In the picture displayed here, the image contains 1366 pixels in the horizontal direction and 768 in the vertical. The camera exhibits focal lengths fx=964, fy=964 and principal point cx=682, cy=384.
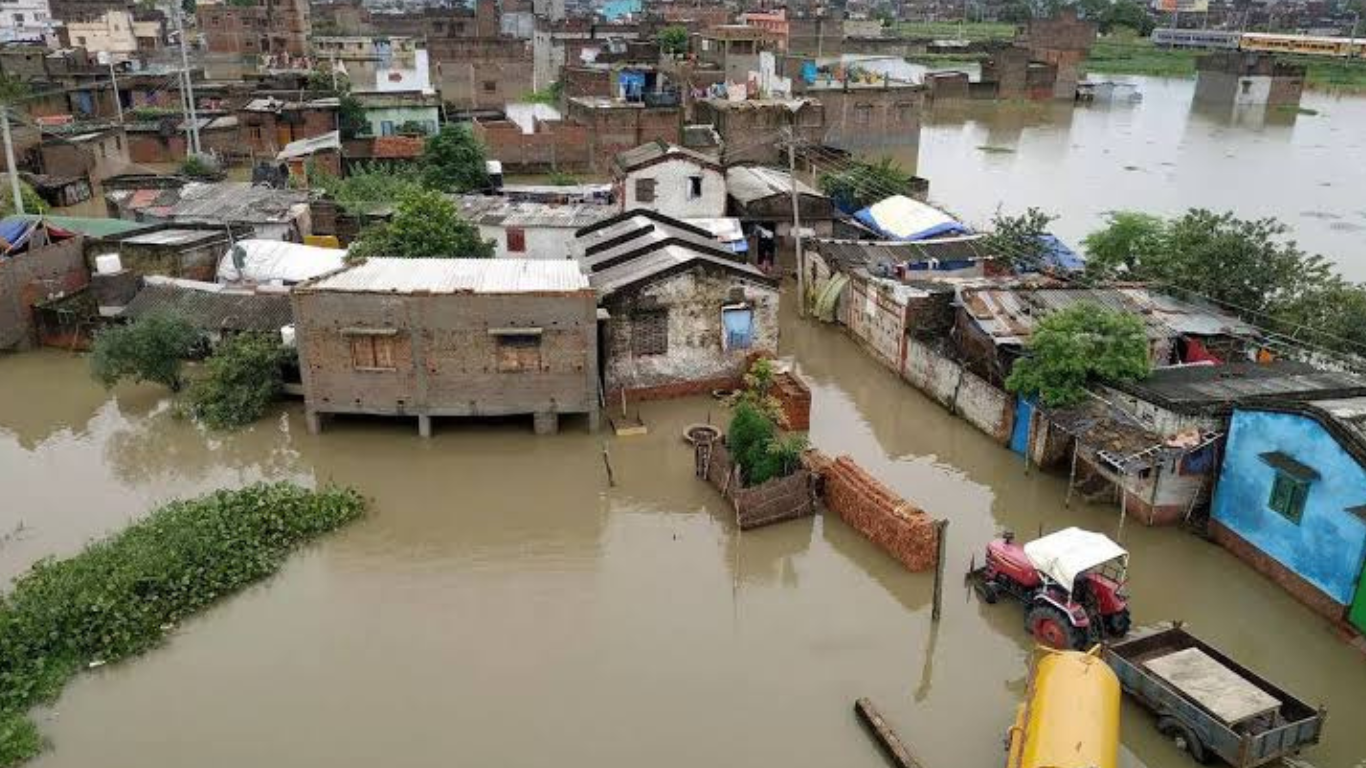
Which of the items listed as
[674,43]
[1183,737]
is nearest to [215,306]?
[1183,737]

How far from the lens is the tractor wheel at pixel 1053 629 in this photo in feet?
38.1

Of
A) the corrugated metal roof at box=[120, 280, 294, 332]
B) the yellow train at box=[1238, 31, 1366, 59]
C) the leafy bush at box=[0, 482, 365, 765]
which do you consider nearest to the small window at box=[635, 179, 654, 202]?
the corrugated metal roof at box=[120, 280, 294, 332]

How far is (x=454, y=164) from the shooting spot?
1334 inches

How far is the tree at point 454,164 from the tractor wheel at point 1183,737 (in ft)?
91.9

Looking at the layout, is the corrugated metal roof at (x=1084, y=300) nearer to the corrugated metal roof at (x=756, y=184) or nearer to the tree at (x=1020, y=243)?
the tree at (x=1020, y=243)

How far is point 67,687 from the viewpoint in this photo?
11602mm

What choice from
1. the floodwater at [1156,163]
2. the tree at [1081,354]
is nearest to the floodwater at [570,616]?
the tree at [1081,354]

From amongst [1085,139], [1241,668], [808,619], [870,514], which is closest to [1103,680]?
[1241,668]

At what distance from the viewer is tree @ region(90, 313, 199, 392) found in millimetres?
18250

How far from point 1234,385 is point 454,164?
86.0ft

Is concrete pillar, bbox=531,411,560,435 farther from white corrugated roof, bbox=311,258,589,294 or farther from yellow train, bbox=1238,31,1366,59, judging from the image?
yellow train, bbox=1238,31,1366,59

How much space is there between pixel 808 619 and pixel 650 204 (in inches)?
731

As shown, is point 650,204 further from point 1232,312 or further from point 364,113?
point 364,113

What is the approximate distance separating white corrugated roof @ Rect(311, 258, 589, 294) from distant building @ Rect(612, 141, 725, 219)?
10276 mm
